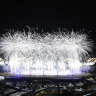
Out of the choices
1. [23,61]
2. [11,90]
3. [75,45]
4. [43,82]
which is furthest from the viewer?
[23,61]

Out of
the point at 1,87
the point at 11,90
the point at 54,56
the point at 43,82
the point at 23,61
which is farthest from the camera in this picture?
the point at 23,61

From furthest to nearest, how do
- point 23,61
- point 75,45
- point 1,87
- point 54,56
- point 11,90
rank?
point 23,61
point 54,56
point 75,45
point 11,90
point 1,87

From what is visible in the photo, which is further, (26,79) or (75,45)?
(75,45)

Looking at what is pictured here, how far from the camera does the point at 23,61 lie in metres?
36.4

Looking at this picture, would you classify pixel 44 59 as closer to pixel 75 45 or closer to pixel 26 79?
pixel 75 45

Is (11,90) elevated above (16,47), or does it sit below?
below

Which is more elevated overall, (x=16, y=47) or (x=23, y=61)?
(x=16, y=47)

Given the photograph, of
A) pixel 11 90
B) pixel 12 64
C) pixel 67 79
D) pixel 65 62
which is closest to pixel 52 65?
pixel 65 62

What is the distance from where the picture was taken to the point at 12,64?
1447 inches

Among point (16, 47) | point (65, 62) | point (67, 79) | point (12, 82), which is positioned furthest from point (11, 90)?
point (65, 62)

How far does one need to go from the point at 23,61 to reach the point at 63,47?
465 inches

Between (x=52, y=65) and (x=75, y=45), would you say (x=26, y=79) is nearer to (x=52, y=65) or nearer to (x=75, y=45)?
(x=75, y=45)

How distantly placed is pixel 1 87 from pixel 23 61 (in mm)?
19213

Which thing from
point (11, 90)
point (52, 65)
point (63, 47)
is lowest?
point (11, 90)
